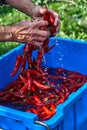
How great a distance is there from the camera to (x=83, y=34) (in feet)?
17.8

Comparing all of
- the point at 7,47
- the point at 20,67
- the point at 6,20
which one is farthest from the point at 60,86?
the point at 6,20

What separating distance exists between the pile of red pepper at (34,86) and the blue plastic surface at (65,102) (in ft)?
0.46

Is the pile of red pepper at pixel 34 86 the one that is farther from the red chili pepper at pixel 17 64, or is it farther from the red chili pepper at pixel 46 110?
the red chili pepper at pixel 46 110

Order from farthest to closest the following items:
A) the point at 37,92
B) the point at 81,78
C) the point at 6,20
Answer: the point at 6,20
the point at 81,78
the point at 37,92

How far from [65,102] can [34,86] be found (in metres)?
0.89

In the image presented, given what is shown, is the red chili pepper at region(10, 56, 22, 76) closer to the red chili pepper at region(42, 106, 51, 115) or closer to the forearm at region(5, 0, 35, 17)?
the forearm at region(5, 0, 35, 17)

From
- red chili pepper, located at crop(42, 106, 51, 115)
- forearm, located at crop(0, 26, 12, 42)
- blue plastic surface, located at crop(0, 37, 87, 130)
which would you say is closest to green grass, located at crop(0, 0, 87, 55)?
blue plastic surface, located at crop(0, 37, 87, 130)

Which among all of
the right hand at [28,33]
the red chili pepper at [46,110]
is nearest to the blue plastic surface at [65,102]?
the red chili pepper at [46,110]

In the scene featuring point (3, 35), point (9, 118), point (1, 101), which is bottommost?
point (1, 101)

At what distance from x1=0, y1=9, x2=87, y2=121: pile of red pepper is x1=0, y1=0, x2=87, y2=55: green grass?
137 centimetres

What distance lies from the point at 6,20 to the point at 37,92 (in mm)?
2675

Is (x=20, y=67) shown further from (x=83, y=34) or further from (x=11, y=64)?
(x=83, y=34)

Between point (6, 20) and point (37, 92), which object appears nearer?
point (37, 92)

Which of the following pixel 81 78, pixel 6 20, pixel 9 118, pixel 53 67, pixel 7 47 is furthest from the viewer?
pixel 6 20
